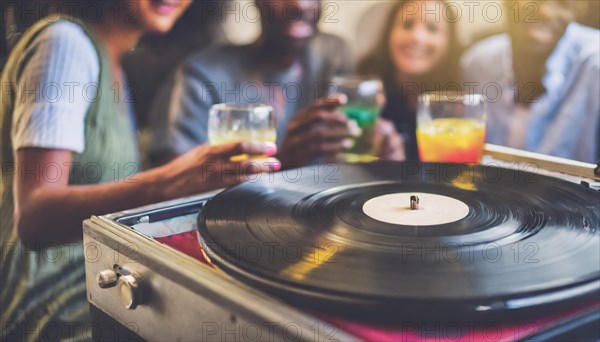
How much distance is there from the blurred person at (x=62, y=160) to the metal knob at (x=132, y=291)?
535 mm

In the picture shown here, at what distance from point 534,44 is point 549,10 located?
0.10 m

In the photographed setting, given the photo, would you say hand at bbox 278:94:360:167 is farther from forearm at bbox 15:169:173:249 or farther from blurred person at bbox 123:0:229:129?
blurred person at bbox 123:0:229:129

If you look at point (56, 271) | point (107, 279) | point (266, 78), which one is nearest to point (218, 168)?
point (107, 279)

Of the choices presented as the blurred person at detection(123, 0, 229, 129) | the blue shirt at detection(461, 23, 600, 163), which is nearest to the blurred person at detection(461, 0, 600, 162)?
the blue shirt at detection(461, 23, 600, 163)

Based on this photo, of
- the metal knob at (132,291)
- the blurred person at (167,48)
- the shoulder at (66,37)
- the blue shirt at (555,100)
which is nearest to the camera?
the metal knob at (132,291)

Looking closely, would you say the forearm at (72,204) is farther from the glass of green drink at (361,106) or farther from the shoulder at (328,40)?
the shoulder at (328,40)

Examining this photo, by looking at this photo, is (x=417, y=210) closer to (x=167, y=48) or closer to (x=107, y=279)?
(x=107, y=279)

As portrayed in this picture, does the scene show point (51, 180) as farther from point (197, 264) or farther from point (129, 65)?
point (197, 264)

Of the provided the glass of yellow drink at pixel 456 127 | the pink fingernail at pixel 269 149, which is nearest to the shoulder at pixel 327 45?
the glass of yellow drink at pixel 456 127

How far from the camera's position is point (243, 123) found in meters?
1.20

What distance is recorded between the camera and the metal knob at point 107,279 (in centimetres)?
78

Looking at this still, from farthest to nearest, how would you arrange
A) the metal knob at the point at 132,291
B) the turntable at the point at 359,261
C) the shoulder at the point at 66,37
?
1. the shoulder at the point at 66,37
2. the metal knob at the point at 132,291
3. the turntable at the point at 359,261

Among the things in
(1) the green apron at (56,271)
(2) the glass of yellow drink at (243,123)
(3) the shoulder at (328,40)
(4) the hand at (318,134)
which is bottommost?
(1) the green apron at (56,271)

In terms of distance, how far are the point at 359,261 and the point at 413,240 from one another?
0.29 feet
